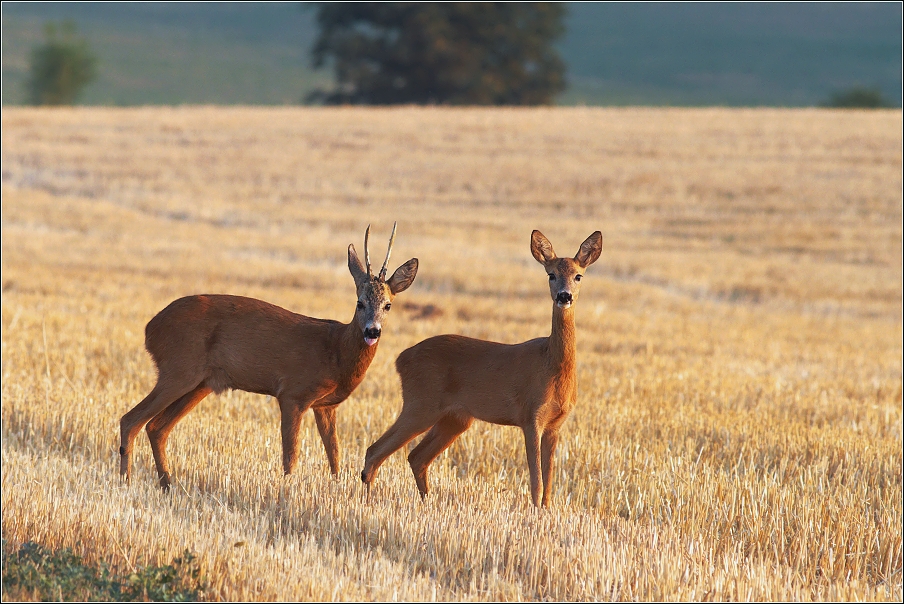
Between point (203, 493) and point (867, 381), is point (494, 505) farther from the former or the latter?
point (867, 381)

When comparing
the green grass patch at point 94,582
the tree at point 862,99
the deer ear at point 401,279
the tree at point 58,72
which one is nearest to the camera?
the green grass patch at point 94,582

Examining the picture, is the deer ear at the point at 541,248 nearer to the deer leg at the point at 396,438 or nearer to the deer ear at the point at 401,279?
the deer ear at the point at 401,279

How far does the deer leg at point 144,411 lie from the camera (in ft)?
22.6

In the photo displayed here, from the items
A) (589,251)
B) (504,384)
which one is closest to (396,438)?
(504,384)

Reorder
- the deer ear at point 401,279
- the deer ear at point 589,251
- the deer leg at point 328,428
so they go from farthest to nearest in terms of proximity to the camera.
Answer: the deer leg at point 328,428 → the deer ear at point 401,279 → the deer ear at point 589,251

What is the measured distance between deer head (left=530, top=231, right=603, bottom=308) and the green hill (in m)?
96.2

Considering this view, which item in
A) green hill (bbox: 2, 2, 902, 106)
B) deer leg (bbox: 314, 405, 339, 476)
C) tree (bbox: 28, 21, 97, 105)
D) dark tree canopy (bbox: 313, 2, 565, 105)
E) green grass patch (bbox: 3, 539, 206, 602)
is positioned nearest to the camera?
green grass patch (bbox: 3, 539, 206, 602)

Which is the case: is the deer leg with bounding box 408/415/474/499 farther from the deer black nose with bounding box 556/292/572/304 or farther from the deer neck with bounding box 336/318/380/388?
the deer black nose with bounding box 556/292/572/304

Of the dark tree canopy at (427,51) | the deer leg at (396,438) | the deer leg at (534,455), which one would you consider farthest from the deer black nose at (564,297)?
the dark tree canopy at (427,51)

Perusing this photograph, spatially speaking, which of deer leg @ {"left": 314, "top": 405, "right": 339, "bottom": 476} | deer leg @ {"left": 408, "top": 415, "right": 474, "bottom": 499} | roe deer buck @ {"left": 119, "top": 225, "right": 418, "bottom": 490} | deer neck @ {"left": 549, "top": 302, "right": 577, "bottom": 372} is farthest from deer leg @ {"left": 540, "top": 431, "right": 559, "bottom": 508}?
deer leg @ {"left": 314, "top": 405, "right": 339, "bottom": 476}

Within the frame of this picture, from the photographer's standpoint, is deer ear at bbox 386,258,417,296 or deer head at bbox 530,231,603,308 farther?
deer ear at bbox 386,258,417,296

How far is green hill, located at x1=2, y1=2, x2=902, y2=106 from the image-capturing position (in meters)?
122

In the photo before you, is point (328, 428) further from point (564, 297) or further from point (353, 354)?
point (564, 297)

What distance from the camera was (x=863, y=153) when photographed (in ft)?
118
